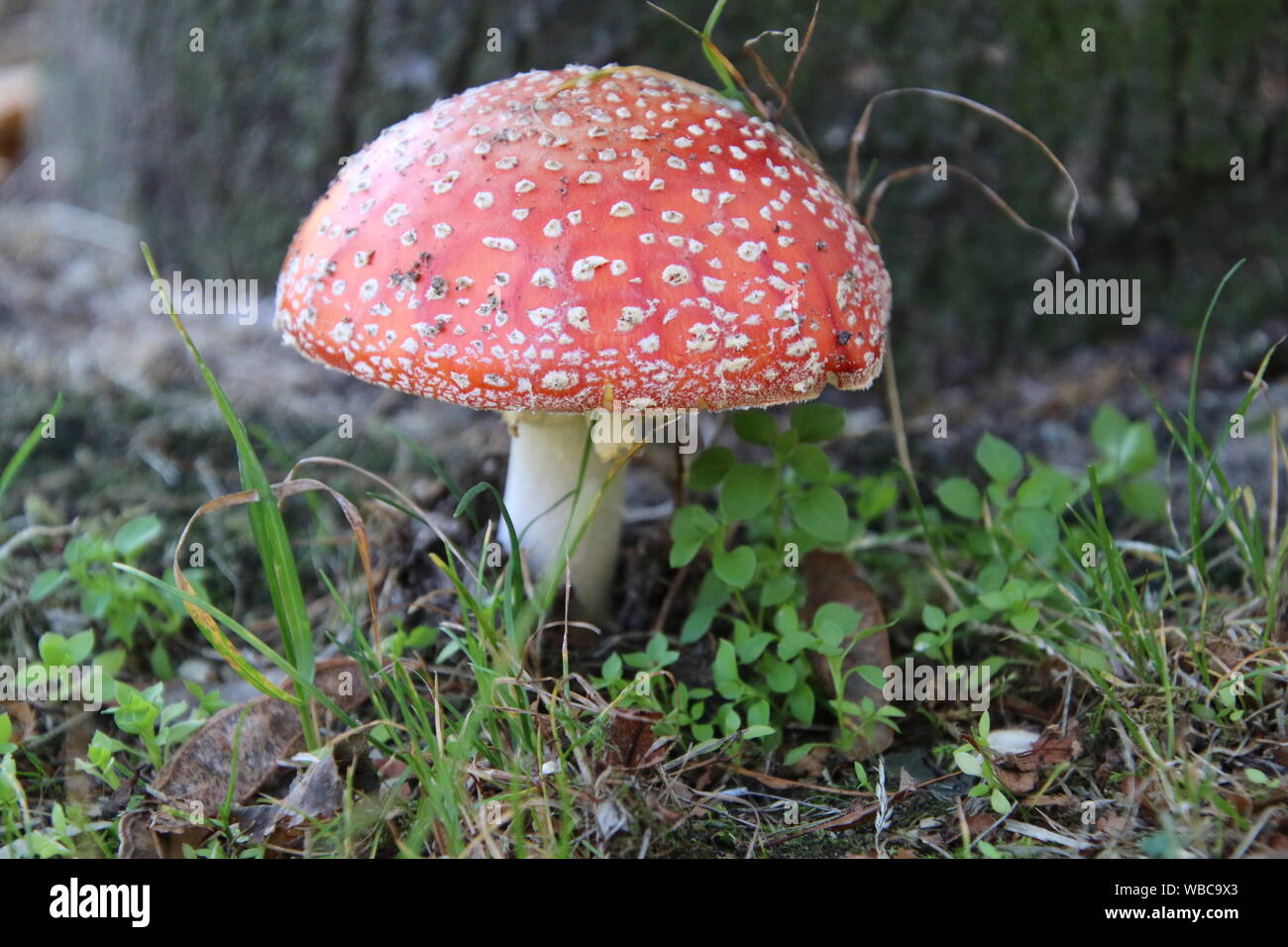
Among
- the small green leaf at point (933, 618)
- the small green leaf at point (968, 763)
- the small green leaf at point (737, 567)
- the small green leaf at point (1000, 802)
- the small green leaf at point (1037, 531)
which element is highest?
the small green leaf at point (1037, 531)

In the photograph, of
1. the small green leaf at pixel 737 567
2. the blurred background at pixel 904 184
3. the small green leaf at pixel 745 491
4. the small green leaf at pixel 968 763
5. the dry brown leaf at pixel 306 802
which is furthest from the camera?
the blurred background at pixel 904 184

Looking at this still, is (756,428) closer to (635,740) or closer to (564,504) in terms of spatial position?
(564,504)

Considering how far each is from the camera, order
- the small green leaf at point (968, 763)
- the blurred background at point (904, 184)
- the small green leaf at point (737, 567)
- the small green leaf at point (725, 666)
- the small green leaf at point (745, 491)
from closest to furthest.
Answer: the small green leaf at point (968, 763)
the small green leaf at point (725, 666)
the small green leaf at point (737, 567)
the small green leaf at point (745, 491)
the blurred background at point (904, 184)

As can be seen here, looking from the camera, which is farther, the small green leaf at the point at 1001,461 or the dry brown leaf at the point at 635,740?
the small green leaf at the point at 1001,461

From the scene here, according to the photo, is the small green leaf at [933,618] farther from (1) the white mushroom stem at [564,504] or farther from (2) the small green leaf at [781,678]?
(1) the white mushroom stem at [564,504]

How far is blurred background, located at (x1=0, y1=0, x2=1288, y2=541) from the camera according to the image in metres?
3.74

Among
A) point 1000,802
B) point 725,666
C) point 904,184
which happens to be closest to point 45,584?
point 725,666

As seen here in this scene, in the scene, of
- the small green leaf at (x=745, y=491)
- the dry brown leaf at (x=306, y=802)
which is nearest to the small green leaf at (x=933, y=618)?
the small green leaf at (x=745, y=491)

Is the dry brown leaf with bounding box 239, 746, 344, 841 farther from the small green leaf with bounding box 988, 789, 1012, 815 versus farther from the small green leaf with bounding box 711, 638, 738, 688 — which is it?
the small green leaf with bounding box 988, 789, 1012, 815

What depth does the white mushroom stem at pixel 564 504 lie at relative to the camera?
2.94 m

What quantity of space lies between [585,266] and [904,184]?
2195mm

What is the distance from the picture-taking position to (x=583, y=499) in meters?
3.03

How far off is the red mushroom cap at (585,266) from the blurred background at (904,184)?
3.72 ft
